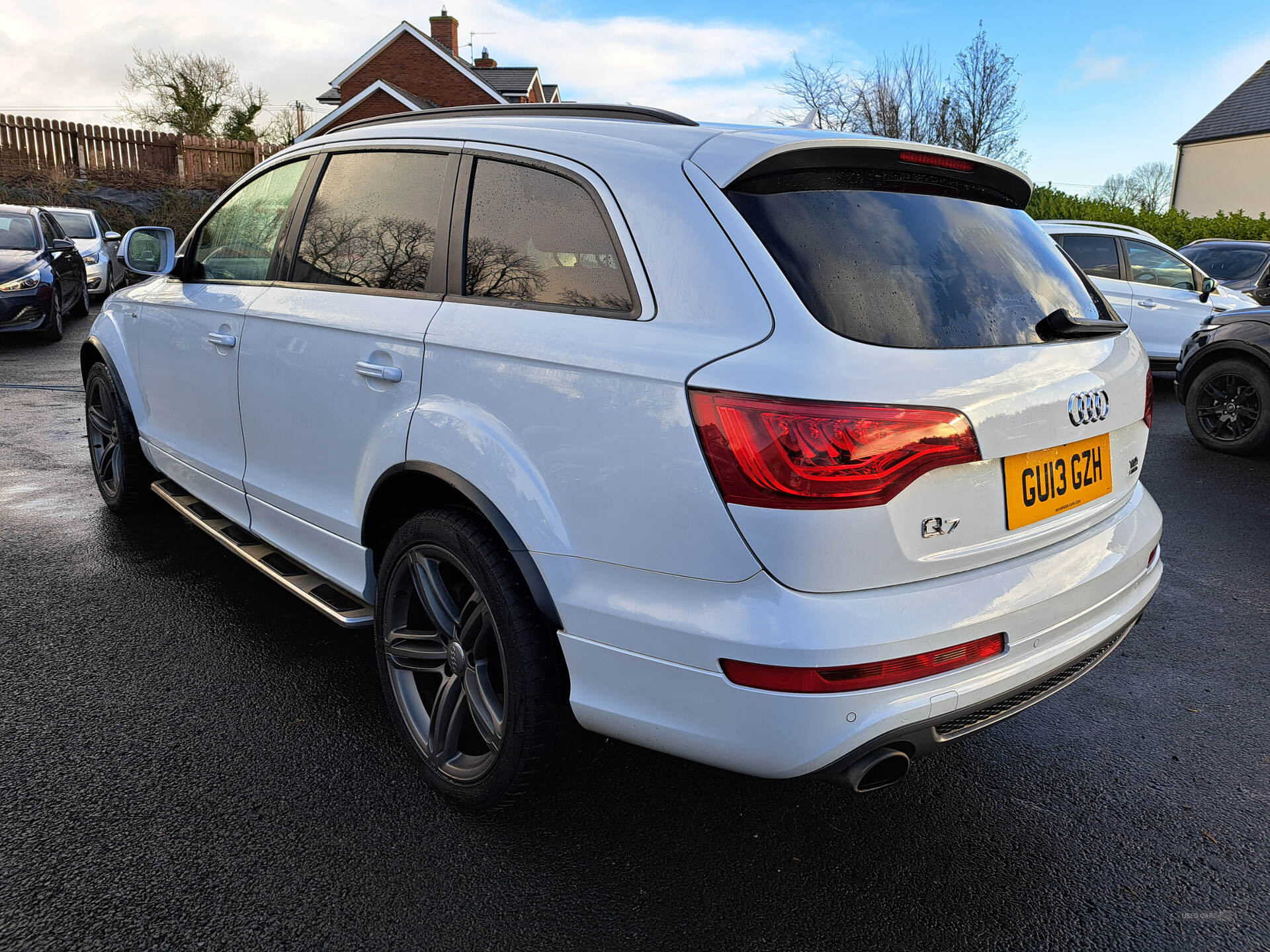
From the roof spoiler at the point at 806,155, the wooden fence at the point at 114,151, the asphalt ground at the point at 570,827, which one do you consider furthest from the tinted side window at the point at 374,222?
the wooden fence at the point at 114,151

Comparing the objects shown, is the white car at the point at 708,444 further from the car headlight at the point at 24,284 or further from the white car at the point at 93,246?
the white car at the point at 93,246

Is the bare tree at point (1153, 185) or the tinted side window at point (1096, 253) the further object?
the bare tree at point (1153, 185)

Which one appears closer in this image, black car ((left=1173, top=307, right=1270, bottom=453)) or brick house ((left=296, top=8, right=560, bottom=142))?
black car ((left=1173, top=307, right=1270, bottom=453))

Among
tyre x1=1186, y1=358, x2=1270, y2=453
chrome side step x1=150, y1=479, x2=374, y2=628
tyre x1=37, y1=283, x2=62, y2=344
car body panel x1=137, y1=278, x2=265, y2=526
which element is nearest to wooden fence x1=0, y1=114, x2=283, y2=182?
tyre x1=37, y1=283, x2=62, y2=344

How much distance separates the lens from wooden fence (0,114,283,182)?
25500 millimetres

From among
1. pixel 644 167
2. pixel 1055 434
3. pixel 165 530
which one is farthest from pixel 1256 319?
pixel 165 530

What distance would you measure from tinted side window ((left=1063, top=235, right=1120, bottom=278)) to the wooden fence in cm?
2346

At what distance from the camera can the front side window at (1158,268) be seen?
10.6m

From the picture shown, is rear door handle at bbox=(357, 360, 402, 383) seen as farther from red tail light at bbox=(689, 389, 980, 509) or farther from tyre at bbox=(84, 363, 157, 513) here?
tyre at bbox=(84, 363, 157, 513)

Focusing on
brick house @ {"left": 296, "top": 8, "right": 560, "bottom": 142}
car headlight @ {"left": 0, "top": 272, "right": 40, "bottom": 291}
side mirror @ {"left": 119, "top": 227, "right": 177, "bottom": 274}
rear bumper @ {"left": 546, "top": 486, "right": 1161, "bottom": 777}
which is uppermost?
brick house @ {"left": 296, "top": 8, "right": 560, "bottom": 142}

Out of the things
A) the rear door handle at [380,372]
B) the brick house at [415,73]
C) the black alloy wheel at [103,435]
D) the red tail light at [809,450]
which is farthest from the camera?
the brick house at [415,73]

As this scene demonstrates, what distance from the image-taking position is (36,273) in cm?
1204

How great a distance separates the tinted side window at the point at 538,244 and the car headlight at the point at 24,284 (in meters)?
11.6

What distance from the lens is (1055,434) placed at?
7.29ft
